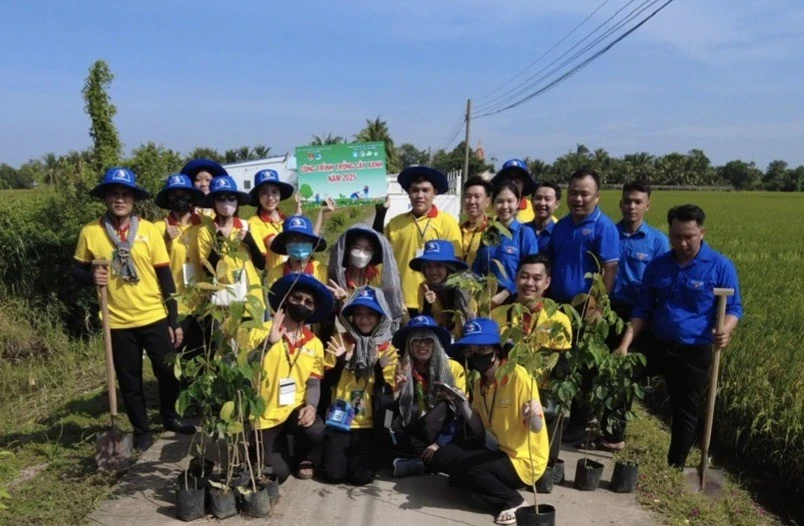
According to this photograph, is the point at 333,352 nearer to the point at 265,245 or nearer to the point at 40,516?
the point at 265,245

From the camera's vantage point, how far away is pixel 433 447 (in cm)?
408

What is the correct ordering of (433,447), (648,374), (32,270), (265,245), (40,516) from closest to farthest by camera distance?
(40,516) < (433,447) < (648,374) < (265,245) < (32,270)

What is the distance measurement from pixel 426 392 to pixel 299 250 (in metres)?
1.32

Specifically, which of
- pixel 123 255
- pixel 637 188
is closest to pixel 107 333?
pixel 123 255

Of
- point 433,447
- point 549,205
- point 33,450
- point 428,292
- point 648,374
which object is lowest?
point 33,450

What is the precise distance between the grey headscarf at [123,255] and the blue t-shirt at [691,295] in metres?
3.57

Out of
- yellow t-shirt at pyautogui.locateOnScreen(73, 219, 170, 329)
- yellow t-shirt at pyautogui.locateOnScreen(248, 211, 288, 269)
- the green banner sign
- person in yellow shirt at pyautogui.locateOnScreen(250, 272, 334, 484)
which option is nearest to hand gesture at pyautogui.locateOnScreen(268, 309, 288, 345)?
person in yellow shirt at pyautogui.locateOnScreen(250, 272, 334, 484)

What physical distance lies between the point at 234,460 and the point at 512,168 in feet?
11.0

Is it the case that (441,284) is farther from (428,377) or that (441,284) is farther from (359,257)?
(428,377)

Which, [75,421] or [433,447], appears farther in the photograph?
[75,421]

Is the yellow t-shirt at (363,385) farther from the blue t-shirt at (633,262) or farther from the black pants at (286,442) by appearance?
the blue t-shirt at (633,262)

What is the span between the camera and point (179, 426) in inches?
194

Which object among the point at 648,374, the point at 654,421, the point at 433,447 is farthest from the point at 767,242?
the point at 433,447

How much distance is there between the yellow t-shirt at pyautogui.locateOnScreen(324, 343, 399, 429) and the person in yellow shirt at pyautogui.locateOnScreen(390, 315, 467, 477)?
6.7 inches
